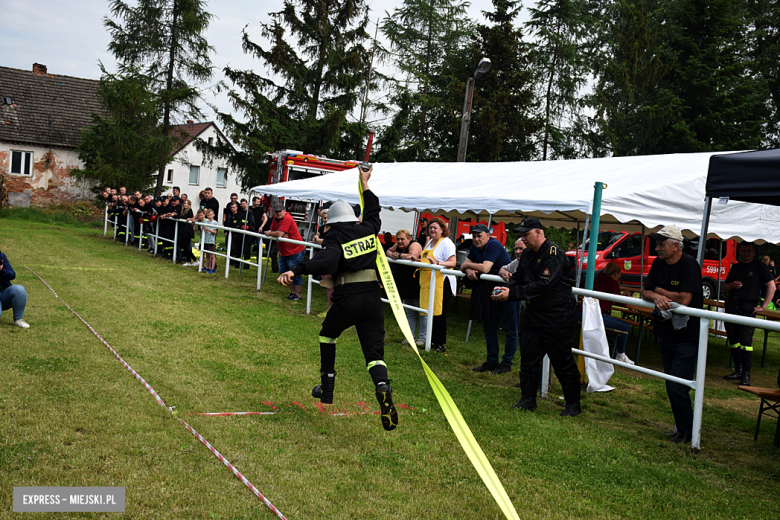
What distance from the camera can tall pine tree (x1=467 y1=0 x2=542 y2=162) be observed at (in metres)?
30.7

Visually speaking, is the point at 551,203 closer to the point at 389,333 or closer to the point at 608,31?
the point at 389,333

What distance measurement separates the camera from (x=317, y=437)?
467cm

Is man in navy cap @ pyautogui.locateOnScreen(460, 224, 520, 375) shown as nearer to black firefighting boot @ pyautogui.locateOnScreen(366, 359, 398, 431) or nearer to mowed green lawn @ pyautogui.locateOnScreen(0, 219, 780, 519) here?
mowed green lawn @ pyautogui.locateOnScreen(0, 219, 780, 519)

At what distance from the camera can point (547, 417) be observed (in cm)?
562

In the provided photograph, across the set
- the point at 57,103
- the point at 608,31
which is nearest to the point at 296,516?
the point at 608,31

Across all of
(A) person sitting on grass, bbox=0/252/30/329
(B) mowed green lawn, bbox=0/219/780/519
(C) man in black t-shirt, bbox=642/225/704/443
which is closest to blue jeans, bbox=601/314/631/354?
(B) mowed green lawn, bbox=0/219/780/519

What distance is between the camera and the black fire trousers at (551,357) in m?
A: 5.64

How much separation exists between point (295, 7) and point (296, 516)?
26947 mm

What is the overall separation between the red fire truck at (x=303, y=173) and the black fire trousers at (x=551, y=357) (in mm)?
12089

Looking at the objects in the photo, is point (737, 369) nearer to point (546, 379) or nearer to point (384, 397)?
point (546, 379)

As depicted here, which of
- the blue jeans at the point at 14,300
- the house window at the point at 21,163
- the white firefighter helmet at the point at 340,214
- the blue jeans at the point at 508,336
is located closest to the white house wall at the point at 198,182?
the house window at the point at 21,163

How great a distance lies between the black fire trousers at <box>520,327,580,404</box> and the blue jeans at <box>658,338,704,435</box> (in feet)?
2.75

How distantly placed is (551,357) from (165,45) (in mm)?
25968

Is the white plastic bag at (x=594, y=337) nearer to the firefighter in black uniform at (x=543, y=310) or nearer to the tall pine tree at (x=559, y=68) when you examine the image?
the firefighter in black uniform at (x=543, y=310)
